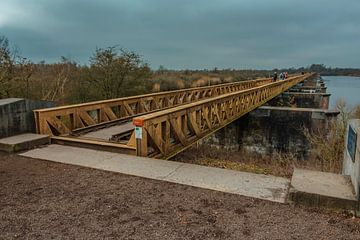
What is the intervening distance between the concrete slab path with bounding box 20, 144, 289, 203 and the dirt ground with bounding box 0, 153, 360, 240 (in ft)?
0.68

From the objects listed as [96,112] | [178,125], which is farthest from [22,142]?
[96,112]

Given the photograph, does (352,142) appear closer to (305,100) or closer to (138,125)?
(138,125)

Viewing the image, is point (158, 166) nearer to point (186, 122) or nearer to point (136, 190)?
point (136, 190)

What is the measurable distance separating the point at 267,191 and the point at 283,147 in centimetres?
1548

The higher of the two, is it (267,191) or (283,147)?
(267,191)

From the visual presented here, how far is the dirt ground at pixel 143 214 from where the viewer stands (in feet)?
10.2

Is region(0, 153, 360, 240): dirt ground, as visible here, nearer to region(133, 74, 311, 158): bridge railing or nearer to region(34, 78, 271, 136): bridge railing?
region(133, 74, 311, 158): bridge railing

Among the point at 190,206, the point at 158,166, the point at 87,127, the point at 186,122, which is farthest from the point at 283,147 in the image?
the point at 190,206

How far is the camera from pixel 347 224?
3.28m

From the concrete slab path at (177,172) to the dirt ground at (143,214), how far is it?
208 millimetres

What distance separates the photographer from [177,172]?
4.91 metres

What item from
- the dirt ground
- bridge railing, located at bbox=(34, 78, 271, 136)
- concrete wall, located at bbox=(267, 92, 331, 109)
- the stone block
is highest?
bridge railing, located at bbox=(34, 78, 271, 136)

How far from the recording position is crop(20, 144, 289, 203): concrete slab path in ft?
13.7

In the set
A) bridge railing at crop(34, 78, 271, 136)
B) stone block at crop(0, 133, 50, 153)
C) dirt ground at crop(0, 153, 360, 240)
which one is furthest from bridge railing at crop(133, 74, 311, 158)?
bridge railing at crop(34, 78, 271, 136)
